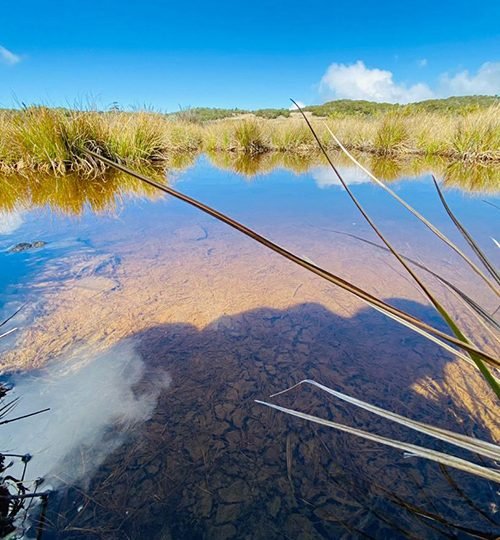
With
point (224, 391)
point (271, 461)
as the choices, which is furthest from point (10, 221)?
point (271, 461)

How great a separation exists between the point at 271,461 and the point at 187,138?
10993 mm

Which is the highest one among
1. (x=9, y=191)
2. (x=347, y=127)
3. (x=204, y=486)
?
(x=347, y=127)

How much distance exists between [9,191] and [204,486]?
4018 mm

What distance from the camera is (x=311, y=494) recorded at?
0.70 metres

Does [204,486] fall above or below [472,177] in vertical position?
below

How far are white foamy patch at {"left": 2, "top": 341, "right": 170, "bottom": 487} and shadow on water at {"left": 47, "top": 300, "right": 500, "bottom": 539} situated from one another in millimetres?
38

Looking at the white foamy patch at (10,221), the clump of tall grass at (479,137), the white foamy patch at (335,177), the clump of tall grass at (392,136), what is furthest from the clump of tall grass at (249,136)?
the white foamy patch at (10,221)

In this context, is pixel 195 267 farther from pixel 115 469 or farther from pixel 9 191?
pixel 9 191

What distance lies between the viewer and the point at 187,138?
10.3 meters

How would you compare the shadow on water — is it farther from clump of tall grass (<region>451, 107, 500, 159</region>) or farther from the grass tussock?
clump of tall grass (<region>451, 107, 500, 159</region>)

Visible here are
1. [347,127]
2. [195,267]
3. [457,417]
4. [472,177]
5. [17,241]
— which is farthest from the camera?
[347,127]

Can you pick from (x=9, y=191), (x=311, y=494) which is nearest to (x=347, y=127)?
(x=9, y=191)

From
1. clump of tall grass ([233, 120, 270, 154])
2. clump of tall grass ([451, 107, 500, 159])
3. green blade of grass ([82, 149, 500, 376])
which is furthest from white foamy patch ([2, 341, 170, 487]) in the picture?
clump of tall grass ([233, 120, 270, 154])

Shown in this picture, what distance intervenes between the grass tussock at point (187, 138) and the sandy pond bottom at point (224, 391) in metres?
1.08
